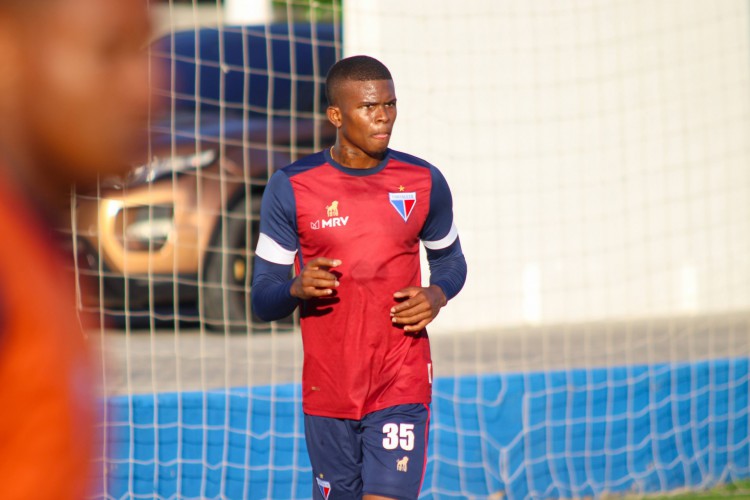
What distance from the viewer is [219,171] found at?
8.08m

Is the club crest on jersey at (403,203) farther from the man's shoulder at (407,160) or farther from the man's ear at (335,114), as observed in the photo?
the man's ear at (335,114)

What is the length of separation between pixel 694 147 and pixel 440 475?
3440mm

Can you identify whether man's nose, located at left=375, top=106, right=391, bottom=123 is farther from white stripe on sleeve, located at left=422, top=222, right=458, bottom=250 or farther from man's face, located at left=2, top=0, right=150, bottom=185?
man's face, located at left=2, top=0, right=150, bottom=185

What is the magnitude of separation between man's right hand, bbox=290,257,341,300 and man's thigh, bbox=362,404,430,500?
538 mm

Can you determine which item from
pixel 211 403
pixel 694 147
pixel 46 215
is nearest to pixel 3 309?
pixel 46 215

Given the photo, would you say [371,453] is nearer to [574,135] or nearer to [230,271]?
[574,135]

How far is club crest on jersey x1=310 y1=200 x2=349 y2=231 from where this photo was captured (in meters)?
4.03

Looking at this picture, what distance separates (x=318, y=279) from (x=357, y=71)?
2.68 feet

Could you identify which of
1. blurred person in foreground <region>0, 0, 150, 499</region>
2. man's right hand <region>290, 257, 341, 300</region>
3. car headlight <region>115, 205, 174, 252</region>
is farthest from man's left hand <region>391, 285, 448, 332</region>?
car headlight <region>115, 205, 174, 252</region>

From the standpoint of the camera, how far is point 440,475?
6020 millimetres

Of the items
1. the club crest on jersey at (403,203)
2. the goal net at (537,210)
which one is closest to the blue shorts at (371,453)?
the club crest on jersey at (403,203)

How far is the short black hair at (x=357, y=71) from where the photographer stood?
13.3 ft

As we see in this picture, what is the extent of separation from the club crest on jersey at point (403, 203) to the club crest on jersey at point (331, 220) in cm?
18

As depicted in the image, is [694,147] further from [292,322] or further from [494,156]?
[292,322]
